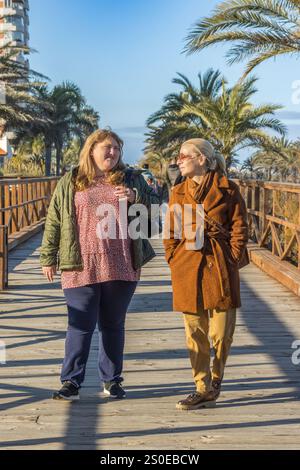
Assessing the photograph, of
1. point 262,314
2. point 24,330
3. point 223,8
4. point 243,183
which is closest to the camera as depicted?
point 24,330

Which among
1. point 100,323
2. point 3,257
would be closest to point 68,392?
point 100,323

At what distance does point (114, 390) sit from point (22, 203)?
13.0 meters

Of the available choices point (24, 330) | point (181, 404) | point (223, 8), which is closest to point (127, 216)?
point (181, 404)

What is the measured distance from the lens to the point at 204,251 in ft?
16.2

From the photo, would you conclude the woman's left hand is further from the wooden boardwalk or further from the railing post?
the railing post

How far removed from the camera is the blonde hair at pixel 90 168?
4.98m

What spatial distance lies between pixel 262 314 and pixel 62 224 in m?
3.97

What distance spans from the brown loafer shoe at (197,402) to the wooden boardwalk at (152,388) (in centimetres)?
6

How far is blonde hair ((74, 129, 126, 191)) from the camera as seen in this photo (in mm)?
4977

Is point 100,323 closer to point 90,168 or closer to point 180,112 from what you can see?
point 90,168

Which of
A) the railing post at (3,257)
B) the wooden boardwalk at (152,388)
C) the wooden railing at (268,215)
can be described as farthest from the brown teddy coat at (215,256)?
the wooden railing at (268,215)

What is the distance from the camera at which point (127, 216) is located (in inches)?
199
